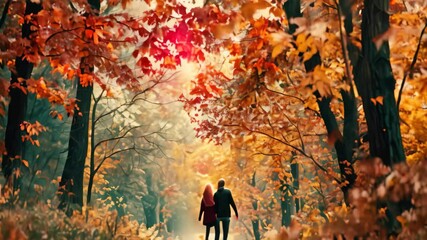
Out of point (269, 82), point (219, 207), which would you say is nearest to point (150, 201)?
point (219, 207)

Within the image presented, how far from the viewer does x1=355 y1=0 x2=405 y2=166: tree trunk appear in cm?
520

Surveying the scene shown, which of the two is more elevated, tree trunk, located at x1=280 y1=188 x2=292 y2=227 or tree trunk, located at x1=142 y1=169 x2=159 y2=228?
tree trunk, located at x1=142 y1=169 x2=159 y2=228

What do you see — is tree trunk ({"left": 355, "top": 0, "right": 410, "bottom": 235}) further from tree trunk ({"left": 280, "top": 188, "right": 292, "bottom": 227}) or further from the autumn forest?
tree trunk ({"left": 280, "top": 188, "right": 292, "bottom": 227})

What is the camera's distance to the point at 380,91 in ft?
17.3

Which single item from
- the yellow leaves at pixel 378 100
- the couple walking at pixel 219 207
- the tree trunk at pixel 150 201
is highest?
the tree trunk at pixel 150 201

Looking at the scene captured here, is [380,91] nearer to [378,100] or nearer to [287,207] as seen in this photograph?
[378,100]

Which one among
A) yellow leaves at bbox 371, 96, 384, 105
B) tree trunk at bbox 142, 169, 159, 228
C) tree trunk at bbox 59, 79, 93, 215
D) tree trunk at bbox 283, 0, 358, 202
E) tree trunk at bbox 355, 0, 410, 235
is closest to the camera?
yellow leaves at bbox 371, 96, 384, 105

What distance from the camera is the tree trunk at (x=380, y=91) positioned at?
5203 millimetres

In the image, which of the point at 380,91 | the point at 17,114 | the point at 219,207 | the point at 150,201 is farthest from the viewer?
the point at 150,201

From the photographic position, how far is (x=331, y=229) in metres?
3.87

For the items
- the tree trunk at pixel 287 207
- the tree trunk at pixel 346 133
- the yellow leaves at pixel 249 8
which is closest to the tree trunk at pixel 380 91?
the yellow leaves at pixel 249 8

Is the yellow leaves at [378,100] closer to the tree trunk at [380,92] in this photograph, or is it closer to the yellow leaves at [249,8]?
the tree trunk at [380,92]

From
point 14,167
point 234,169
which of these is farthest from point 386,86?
point 234,169

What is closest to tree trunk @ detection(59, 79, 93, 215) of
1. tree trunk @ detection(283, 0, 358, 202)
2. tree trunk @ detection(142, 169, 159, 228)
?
tree trunk @ detection(283, 0, 358, 202)
